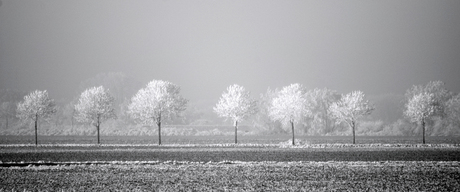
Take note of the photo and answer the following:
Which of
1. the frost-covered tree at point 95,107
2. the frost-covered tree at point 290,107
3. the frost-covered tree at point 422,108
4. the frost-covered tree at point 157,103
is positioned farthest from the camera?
the frost-covered tree at point 95,107

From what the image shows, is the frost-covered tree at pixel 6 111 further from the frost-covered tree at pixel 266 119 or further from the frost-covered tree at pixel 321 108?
the frost-covered tree at pixel 321 108

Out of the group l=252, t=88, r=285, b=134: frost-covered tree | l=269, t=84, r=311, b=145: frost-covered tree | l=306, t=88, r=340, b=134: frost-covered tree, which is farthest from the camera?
l=252, t=88, r=285, b=134: frost-covered tree

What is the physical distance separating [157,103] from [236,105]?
45.4ft

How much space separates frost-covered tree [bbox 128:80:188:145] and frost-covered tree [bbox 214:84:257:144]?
7.73 meters

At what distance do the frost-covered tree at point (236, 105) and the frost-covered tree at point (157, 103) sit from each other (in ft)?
25.4

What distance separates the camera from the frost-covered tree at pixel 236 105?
9231 centimetres

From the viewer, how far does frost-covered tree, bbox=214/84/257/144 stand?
92.3 meters

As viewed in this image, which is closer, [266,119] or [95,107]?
[95,107]

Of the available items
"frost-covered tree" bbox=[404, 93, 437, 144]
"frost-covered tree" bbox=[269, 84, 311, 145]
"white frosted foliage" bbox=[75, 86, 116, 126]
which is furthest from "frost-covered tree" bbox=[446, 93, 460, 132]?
"white frosted foliage" bbox=[75, 86, 116, 126]

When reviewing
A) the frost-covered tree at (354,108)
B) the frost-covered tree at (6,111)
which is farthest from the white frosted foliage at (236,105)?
the frost-covered tree at (6,111)

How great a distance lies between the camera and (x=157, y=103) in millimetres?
89625

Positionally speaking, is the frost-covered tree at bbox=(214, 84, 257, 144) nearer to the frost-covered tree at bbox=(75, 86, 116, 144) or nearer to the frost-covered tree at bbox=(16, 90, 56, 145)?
the frost-covered tree at bbox=(75, 86, 116, 144)

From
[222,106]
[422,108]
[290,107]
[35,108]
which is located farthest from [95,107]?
[422,108]

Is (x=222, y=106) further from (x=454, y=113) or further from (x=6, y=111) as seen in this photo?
(x=6, y=111)
